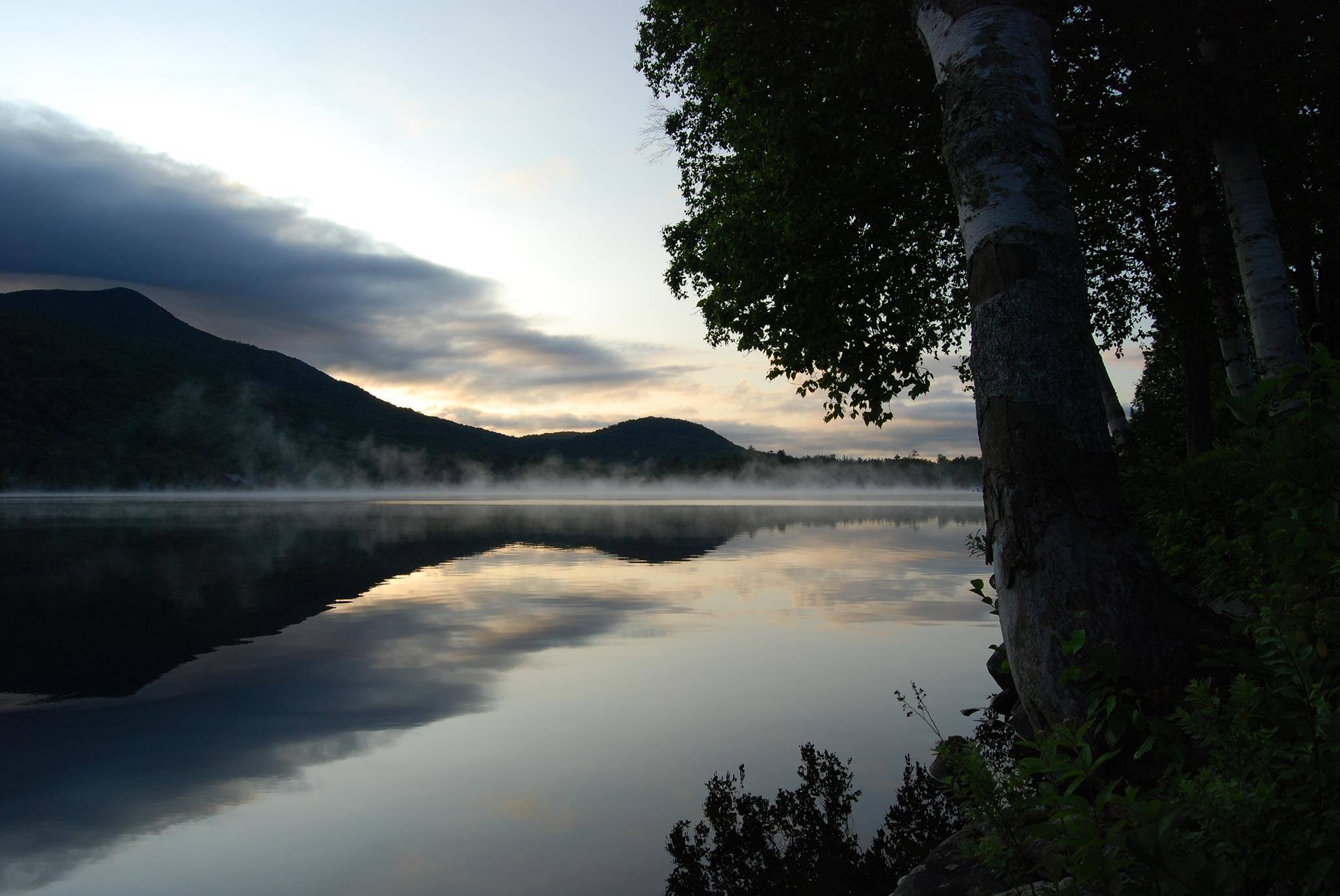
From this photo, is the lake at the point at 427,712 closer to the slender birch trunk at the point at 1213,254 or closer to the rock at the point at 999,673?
the rock at the point at 999,673

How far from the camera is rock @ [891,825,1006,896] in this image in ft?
14.8

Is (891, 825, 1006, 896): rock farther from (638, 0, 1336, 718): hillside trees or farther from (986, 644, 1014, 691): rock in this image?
(986, 644, 1014, 691): rock

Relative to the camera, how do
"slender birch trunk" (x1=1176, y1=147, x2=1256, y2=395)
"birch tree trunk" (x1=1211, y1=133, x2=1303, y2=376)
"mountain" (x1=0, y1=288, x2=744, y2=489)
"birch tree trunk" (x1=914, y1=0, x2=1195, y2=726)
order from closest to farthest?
"birch tree trunk" (x1=914, y1=0, x2=1195, y2=726)
"birch tree trunk" (x1=1211, y1=133, x2=1303, y2=376)
"slender birch trunk" (x1=1176, y1=147, x2=1256, y2=395)
"mountain" (x1=0, y1=288, x2=744, y2=489)

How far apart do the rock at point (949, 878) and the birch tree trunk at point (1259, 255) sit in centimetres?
897

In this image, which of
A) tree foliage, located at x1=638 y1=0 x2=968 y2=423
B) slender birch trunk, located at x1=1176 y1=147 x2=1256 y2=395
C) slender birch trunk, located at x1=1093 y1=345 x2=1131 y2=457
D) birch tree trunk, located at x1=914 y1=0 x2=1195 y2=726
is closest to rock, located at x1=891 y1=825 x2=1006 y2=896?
birch tree trunk, located at x1=914 y1=0 x2=1195 y2=726

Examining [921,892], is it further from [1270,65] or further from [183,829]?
[1270,65]

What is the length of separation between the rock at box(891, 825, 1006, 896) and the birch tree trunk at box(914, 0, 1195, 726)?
3.01ft

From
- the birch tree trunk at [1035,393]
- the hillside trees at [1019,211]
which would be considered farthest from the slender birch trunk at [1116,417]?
the birch tree trunk at [1035,393]

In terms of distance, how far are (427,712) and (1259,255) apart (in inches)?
483

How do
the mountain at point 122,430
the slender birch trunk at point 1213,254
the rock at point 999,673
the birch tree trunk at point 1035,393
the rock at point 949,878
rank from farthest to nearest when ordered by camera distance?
the mountain at point 122,430 < the slender birch trunk at point 1213,254 < the rock at point 999,673 < the birch tree trunk at point 1035,393 < the rock at point 949,878

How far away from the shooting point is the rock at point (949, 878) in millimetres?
4496

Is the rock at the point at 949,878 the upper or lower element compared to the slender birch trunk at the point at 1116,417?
lower

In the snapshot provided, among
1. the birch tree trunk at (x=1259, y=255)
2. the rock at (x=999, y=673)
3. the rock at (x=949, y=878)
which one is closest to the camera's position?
the rock at (x=949, y=878)

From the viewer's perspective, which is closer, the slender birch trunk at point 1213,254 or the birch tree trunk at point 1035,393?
the birch tree trunk at point 1035,393
